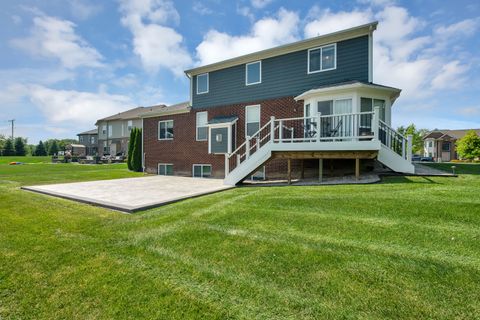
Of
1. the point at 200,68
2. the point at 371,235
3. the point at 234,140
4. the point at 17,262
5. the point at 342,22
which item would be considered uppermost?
the point at 342,22

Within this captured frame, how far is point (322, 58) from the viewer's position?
11.1 metres

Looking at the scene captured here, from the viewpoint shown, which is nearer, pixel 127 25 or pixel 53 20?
pixel 53 20

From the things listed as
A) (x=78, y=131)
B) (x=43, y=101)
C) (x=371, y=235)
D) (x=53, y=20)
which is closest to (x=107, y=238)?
(x=371, y=235)

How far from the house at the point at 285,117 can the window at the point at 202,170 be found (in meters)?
0.06

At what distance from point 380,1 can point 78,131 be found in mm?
60975

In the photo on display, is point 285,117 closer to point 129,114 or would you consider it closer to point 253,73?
point 253,73

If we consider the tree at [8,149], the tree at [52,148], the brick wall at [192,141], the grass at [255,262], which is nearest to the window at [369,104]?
the brick wall at [192,141]

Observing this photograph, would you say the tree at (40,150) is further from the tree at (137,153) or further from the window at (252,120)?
the window at (252,120)

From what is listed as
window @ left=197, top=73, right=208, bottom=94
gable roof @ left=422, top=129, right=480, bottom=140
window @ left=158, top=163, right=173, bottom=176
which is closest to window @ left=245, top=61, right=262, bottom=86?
window @ left=197, top=73, right=208, bottom=94

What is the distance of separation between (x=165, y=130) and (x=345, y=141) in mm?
12082

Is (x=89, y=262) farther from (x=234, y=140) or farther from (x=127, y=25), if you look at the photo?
(x=127, y=25)

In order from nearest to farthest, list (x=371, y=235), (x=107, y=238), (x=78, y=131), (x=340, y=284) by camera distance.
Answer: (x=340, y=284), (x=371, y=235), (x=107, y=238), (x=78, y=131)

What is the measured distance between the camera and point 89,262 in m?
3.37

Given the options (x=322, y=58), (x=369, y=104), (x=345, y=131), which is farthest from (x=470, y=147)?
(x=345, y=131)
